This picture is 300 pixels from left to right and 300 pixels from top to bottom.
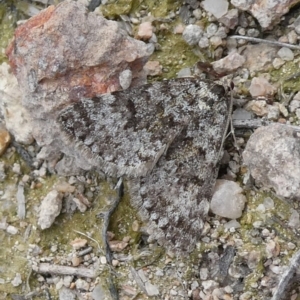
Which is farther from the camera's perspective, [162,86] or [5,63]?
[5,63]

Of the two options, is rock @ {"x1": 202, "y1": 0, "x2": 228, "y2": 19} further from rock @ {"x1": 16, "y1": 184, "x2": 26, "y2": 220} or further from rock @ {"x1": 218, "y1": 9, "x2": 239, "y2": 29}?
rock @ {"x1": 16, "y1": 184, "x2": 26, "y2": 220}

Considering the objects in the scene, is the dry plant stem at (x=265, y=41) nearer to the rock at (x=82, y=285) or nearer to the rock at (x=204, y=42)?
the rock at (x=204, y=42)

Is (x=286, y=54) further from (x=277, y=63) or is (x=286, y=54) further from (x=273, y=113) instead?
Result: (x=273, y=113)

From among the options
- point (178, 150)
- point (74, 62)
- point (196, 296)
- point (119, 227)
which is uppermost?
point (74, 62)

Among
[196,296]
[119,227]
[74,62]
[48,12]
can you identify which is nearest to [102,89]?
[74,62]

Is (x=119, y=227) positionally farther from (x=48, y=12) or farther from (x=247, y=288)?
(x=48, y=12)

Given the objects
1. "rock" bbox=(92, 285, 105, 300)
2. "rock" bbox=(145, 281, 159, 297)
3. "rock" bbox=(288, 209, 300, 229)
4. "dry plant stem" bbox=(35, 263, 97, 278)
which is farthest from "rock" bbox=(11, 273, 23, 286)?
"rock" bbox=(288, 209, 300, 229)
